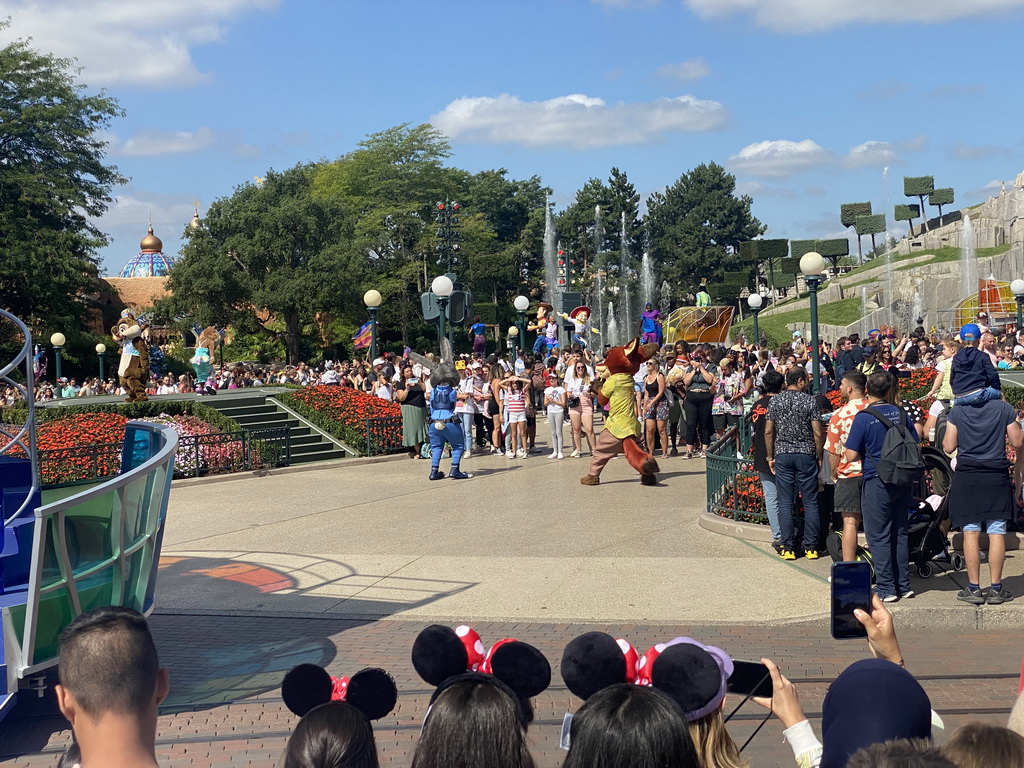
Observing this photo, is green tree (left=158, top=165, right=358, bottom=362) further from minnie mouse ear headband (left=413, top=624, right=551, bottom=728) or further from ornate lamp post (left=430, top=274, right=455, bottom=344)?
minnie mouse ear headband (left=413, top=624, right=551, bottom=728)

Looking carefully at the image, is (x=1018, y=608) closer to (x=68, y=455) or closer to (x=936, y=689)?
(x=936, y=689)

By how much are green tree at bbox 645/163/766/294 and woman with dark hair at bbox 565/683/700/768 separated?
90.0m

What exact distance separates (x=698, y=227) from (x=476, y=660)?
9402cm

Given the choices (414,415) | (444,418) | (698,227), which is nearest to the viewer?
(444,418)

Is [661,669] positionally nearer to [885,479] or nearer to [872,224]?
[885,479]

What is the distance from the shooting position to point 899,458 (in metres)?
7.45

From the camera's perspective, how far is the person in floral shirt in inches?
316

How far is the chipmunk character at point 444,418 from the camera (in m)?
14.9

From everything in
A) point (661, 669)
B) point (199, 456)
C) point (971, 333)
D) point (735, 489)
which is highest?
point (971, 333)

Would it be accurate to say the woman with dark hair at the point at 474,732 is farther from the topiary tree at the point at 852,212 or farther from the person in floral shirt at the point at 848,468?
the topiary tree at the point at 852,212

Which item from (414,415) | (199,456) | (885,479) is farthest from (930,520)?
(199,456)

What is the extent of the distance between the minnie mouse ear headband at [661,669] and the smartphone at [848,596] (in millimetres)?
388

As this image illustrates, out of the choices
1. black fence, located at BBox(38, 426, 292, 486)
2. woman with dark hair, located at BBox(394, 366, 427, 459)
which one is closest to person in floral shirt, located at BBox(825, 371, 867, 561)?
black fence, located at BBox(38, 426, 292, 486)

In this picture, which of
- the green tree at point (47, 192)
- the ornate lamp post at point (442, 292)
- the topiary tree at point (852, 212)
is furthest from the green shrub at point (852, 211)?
the ornate lamp post at point (442, 292)
